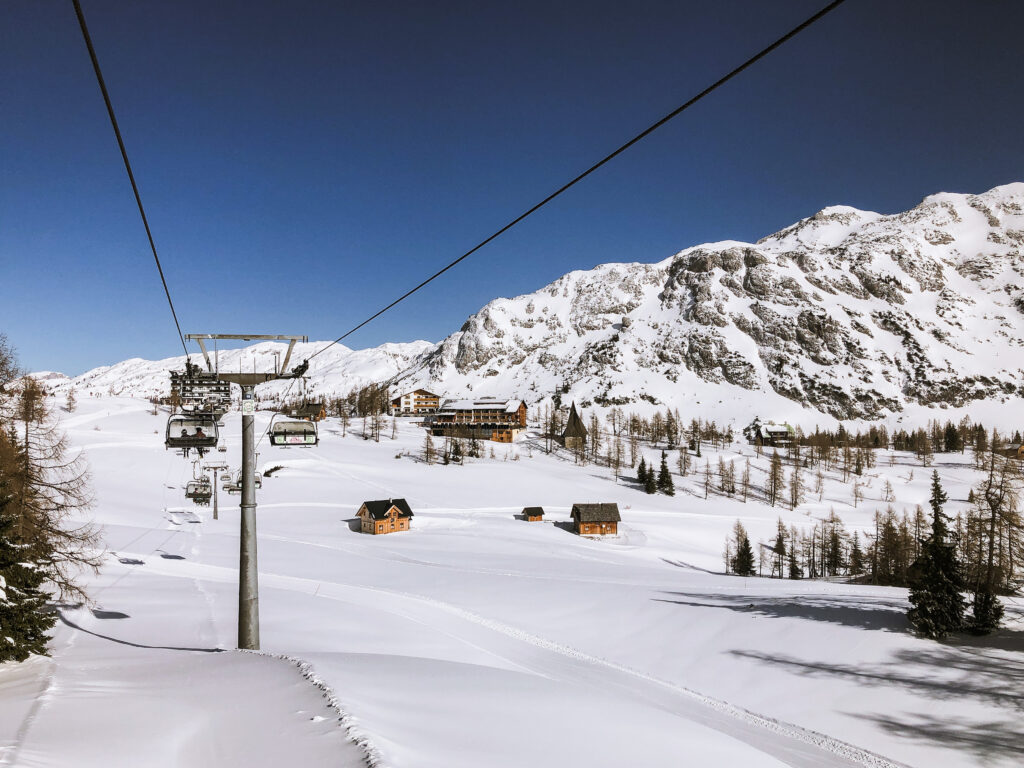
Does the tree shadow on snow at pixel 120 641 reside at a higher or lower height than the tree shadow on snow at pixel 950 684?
higher

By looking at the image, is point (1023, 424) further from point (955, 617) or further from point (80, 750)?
point (80, 750)

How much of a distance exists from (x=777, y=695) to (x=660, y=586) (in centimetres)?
1471

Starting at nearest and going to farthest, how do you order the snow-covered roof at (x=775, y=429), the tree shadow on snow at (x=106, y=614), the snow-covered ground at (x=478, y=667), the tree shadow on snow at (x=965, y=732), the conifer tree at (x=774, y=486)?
1. the snow-covered ground at (x=478, y=667)
2. the tree shadow on snow at (x=965, y=732)
3. the tree shadow on snow at (x=106, y=614)
4. the conifer tree at (x=774, y=486)
5. the snow-covered roof at (x=775, y=429)

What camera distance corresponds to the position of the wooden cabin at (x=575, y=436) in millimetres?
114062

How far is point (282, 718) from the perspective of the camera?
641cm

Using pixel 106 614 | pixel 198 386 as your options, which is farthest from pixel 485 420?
pixel 198 386

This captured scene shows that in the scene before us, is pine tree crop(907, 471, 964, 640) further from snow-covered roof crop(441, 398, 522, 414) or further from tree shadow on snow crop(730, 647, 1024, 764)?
snow-covered roof crop(441, 398, 522, 414)

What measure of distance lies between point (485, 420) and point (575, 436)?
25.8m

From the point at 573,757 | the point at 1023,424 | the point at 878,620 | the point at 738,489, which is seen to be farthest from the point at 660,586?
the point at 1023,424

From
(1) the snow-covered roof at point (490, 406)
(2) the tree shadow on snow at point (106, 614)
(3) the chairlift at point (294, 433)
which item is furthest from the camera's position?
(1) the snow-covered roof at point (490, 406)

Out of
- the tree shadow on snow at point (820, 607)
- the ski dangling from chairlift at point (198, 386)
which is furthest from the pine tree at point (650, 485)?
the ski dangling from chairlift at point (198, 386)

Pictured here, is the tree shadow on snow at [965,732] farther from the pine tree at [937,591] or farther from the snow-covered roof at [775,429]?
the snow-covered roof at [775,429]

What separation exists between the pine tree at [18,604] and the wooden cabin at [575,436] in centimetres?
10477

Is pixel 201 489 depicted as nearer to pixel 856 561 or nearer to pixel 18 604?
pixel 18 604
